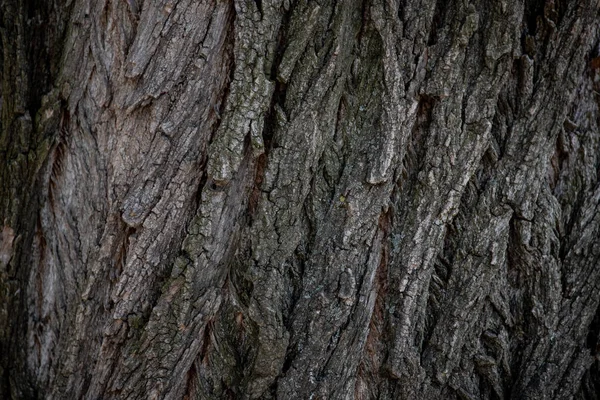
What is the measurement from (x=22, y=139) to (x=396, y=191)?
1.35m

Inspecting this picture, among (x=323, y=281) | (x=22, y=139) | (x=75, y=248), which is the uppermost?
(x=22, y=139)

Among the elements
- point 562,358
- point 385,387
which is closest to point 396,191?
point 385,387

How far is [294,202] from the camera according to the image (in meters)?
1.68

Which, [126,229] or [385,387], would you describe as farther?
[385,387]

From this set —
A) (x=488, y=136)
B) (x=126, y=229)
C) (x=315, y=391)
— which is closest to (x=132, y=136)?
(x=126, y=229)

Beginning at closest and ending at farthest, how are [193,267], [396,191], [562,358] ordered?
[193,267] < [396,191] < [562,358]

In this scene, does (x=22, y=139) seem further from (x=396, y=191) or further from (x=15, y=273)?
(x=396, y=191)

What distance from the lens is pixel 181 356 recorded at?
67.1 inches

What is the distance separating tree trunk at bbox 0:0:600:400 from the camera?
167 cm

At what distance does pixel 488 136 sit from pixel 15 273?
1.77 meters

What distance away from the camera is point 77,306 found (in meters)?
1.77

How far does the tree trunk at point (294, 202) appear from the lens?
5.47ft

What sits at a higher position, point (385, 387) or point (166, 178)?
point (166, 178)

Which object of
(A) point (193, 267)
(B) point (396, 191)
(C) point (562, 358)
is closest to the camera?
(A) point (193, 267)
